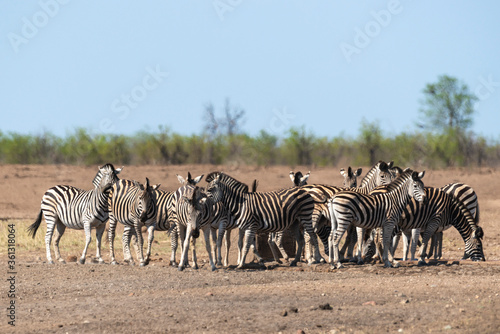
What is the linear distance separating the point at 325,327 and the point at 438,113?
4582 centimetres

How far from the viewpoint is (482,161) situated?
43469mm

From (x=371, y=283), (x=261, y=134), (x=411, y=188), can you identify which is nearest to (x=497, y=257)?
(x=411, y=188)

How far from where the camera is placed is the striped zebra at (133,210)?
559 inches

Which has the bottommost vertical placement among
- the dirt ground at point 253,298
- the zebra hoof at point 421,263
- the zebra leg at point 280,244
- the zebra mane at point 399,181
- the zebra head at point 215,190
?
the dirt ground at point 253,298

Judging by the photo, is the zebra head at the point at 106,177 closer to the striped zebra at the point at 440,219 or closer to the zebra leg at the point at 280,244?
the zebra leg at the point at 280,244

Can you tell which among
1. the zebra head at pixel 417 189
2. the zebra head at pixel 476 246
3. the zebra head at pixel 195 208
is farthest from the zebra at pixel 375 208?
the zebra head at pixel 195 208

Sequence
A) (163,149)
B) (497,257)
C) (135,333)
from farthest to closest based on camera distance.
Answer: (163,149)
(497,257)
(135,333)

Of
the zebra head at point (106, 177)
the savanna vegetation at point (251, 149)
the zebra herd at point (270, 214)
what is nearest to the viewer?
the zebra herd at point (270, 214)

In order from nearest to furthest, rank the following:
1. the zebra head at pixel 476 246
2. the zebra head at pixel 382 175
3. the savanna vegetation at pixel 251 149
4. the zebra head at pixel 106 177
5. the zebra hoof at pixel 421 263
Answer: the zebra hoof at pixel 421 263 → the zebra head at pixel 476 246 → the zebra head at pixel 106 177 → the zebra head at pixel 382 175 → the savanna vegetation at pixel 251 149

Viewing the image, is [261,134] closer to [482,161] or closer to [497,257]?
[482,161]

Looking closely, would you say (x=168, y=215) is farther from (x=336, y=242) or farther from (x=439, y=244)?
(x=439, y=244)

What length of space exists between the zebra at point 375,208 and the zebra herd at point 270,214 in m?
0.02

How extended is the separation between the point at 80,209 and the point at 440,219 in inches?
274

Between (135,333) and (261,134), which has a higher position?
(261,134)
